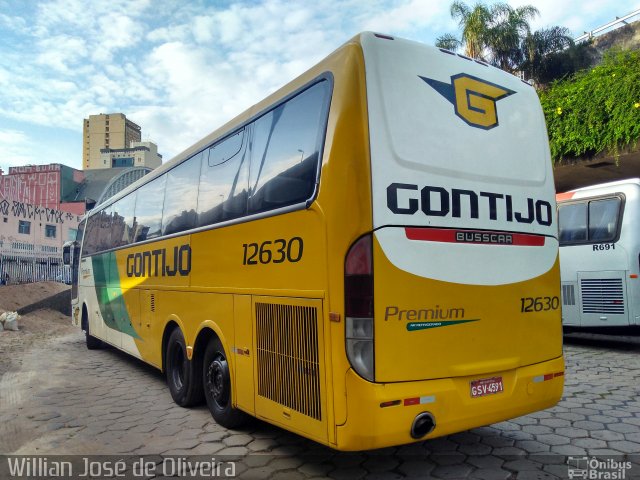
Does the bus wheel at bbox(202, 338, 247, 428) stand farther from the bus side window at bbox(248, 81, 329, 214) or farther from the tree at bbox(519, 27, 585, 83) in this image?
the tree at bbox(519, 27, 585, 83)

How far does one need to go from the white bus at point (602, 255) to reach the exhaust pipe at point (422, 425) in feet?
22.8

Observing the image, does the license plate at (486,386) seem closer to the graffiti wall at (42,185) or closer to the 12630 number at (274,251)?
the 12630 number at (274,251)

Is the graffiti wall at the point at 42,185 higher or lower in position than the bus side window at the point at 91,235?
higher

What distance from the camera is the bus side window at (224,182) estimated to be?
482cm

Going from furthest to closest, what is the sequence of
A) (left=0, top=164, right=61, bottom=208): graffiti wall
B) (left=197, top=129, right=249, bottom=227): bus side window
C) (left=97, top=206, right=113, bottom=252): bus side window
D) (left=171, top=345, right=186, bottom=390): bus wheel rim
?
(left=0, top=164, right=61, bottom=208): graffiti wall, (left=97, top=206, right=113, bottom=252): bus side window, (left=171, top=345, right=186, bottom=390): bus wheel rim, (left=197, top=129, right=249, bottom=227): bus side window

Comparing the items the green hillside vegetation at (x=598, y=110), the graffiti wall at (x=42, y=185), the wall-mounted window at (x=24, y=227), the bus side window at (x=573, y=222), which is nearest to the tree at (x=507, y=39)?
the green hillside vegetation at (x=598, y=110)

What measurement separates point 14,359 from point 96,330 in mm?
1692

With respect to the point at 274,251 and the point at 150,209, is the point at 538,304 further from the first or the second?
the point at 150,209

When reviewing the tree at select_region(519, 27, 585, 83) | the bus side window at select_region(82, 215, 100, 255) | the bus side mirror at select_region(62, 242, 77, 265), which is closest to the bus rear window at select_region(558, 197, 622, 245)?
the bus side window at select_region(82, 215, 100, 255)

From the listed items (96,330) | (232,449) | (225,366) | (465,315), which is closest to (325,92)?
(465,315)

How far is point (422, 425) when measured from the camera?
342 cm

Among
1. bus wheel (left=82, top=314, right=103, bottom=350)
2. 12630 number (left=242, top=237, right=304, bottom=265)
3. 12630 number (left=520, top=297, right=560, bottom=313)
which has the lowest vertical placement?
bus wheel (left=82, top=314, right=103, bottom=350)

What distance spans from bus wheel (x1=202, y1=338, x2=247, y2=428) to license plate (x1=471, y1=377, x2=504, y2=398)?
2323 millimetres

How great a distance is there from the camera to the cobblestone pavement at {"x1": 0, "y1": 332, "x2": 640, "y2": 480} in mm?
4070
